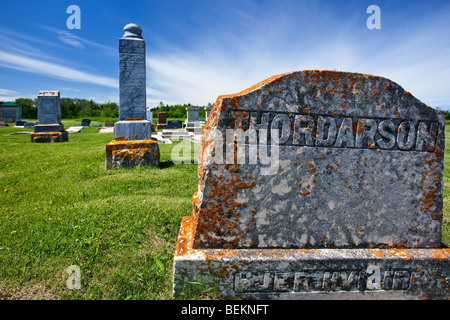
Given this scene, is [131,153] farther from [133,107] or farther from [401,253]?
[401,253]

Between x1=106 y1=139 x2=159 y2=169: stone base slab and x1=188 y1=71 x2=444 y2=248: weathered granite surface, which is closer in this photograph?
x1=188 y1=71 x2=444 y2=248: weathered granite surface

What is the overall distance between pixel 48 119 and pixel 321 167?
1337 centimetres

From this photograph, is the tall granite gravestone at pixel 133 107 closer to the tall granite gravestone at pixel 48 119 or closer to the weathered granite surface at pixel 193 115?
the tall granite gravestone at pixel 48 119

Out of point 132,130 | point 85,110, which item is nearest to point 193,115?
point 132,130

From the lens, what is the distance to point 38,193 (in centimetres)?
366

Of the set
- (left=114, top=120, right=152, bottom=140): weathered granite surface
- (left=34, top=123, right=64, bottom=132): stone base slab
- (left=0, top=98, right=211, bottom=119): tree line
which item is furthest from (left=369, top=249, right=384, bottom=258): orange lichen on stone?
(left=0, top=98, right=211, bottom=119): tree line

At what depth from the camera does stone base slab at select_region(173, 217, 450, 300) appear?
1590mm

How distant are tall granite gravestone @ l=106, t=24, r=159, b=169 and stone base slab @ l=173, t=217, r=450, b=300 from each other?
3875 mm

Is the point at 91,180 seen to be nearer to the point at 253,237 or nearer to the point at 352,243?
the point at 253,237

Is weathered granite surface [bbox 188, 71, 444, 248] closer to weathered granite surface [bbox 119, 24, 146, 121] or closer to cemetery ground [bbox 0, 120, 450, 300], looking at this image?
cemetery ground [bbox 0, 120, 450, 300]

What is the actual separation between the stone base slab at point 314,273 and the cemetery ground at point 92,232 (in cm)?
35

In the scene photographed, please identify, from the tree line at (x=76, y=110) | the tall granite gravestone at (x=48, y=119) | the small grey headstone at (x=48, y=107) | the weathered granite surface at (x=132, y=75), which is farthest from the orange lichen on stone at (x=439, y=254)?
the tree line at (x=76, y=110)

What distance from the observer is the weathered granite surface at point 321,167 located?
1626 mm

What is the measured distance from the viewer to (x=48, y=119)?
37.7ft
